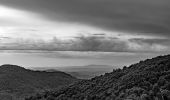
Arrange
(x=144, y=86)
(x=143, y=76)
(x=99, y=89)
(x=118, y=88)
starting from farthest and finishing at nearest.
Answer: (x=99, y=89), (x=143, y=76), (x=118, y=88), (x=144, y=86)

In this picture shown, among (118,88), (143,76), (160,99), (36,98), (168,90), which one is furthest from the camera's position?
(36,98)

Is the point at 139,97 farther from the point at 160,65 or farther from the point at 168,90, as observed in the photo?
the point at 160,65

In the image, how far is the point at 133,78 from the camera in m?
42.8

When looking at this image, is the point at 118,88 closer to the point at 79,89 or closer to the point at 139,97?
the point at 139,97

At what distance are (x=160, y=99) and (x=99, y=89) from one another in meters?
15.7

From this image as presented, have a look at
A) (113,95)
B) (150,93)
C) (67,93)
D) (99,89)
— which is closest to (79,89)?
(67,93)

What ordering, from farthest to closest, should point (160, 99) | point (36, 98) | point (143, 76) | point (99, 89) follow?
point (36, 98)
point (99, 89)
point (143, 76)
point (160, 99)

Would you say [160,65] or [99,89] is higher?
[160,65]

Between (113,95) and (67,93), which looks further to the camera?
(67,93)

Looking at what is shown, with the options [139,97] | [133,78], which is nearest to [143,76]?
[133,78]

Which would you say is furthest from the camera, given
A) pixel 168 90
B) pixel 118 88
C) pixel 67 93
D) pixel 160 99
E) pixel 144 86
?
pixel 67 93

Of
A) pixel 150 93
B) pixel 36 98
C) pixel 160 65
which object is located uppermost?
pixel 160 65

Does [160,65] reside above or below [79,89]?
above

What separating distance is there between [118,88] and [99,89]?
6.29m
